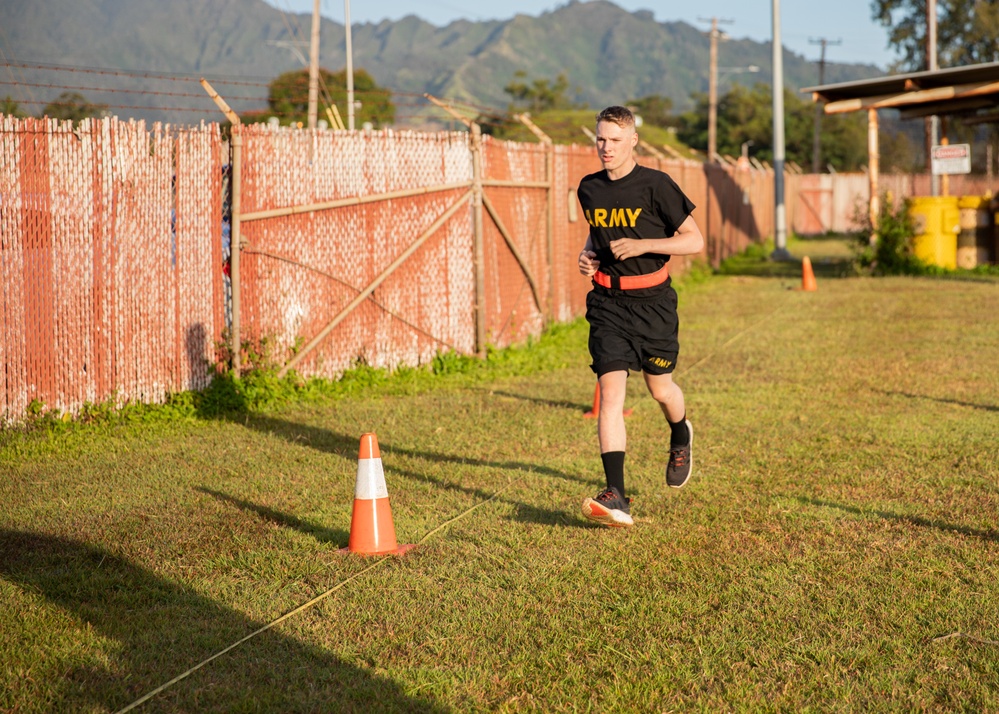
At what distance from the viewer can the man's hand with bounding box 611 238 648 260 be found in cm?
558

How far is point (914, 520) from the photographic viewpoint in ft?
19.0

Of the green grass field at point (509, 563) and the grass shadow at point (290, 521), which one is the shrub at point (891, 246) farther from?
the grass shadow at point (290, 521)

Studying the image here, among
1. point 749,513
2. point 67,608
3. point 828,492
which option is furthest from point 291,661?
point 828,492

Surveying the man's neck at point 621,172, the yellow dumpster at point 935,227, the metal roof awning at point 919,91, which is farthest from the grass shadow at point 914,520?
the yellow dumpster at point 935,227

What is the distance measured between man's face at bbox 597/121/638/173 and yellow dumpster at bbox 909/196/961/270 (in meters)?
17.5

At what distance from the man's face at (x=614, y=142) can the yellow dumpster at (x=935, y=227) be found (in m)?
17.5

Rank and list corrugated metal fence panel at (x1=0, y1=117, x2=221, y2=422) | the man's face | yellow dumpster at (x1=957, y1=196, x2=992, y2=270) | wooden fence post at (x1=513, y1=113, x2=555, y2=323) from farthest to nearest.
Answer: yellow dumpster at (x1=957, y1=196, x2=992, y2=270) < wooden fence post at (x1=513, y1=113, x2=555, y2=323) < corrugated metal fence panel at (x1=0, y1=117, x2=221, y2=422) < the man's face

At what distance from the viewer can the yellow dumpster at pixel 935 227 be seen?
21547mm

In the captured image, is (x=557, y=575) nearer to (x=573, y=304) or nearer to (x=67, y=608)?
(x=67, y=608)

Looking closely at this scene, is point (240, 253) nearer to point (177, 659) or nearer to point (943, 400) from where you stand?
point (177, 659)

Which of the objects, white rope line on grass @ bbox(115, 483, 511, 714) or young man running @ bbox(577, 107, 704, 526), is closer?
white rope line on grass @ bbox(115, 483, 511, 714)

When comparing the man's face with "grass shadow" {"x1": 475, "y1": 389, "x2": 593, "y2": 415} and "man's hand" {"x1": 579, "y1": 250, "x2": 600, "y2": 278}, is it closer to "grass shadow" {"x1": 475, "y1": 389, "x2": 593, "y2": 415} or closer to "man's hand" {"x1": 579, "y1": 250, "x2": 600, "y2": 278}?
"man's hand" {"x1": 579, "y1": 250, "x2": 600, "y2": 278}

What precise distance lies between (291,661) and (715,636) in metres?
1.60

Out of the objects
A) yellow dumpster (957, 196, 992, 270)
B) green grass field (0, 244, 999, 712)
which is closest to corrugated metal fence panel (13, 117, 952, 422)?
green grass field (0, 244, 999, 712)
